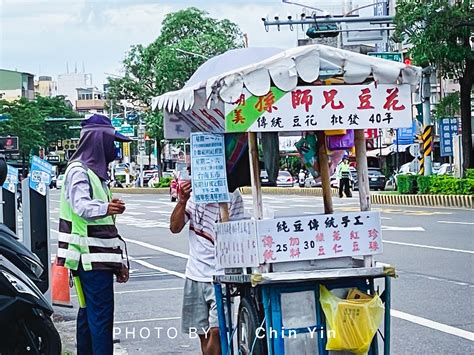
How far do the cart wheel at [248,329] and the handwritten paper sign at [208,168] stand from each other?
2.47ft

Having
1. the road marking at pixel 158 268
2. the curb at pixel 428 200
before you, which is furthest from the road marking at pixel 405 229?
the curb at pixel 428 200

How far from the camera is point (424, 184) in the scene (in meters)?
32.3

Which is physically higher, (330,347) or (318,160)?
(318,160)

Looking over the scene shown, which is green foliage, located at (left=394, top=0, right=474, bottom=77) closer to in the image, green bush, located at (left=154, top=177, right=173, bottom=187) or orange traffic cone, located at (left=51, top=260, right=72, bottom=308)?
orange traffic cone, located at (left=51, top=260, right=72, bottom=308)

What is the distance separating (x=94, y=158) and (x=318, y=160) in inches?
64.1

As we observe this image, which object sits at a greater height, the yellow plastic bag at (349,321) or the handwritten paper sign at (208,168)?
the handwritten paper sign at (208,168)

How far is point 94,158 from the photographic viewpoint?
669 centimetres

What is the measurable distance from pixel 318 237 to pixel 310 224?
0.10 m

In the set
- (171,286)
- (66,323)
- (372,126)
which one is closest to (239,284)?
(372,126)

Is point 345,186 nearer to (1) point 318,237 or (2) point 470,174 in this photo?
(2) point 470,174

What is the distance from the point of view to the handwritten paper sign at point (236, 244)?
594 cm

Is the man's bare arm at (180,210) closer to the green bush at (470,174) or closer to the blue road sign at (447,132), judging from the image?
the green bush at (470,174)

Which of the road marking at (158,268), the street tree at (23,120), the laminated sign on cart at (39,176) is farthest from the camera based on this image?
the street tree at (23,120)

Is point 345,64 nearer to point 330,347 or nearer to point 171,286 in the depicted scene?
point 330,347
